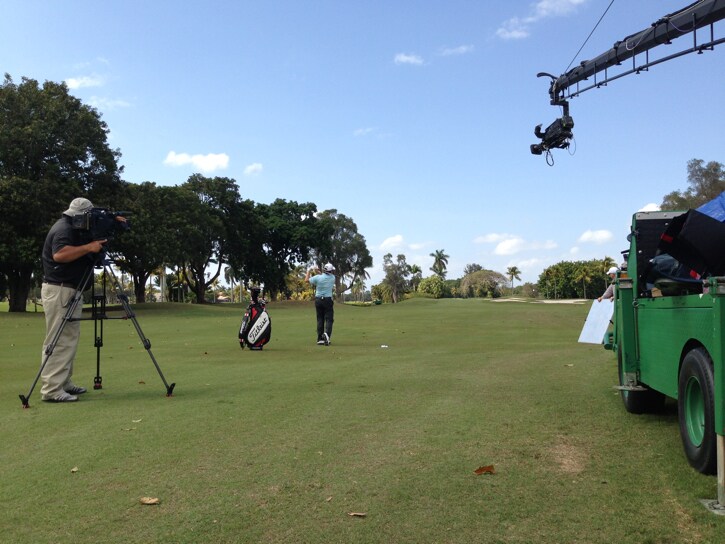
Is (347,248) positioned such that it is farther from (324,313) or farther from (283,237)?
(324,313)

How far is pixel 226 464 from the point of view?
4.84 m

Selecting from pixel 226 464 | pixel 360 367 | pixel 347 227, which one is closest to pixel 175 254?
pixel 360 367

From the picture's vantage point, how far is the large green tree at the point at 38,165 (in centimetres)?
3409

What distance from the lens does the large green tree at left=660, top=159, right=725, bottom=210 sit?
87.6m

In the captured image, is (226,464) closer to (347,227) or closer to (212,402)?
(212,402)

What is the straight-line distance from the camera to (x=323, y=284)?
A: 16.1 meters

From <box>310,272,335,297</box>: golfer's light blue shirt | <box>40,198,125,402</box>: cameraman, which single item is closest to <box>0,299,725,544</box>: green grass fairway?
<box>40,198,125,402</box>: cameraman

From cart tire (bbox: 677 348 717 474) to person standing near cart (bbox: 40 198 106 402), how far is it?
20.2 ft

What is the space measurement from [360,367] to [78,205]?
16.8ft

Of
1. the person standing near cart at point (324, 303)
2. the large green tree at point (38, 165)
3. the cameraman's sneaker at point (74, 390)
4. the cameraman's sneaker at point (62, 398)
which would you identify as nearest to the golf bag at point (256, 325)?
the person standing near cart at point (324, 303)

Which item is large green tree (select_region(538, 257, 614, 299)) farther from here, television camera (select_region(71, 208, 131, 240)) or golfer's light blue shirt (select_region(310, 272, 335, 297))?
television camera (select_region(71, 208, 131, 240))

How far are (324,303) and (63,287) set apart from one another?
859 centimetres

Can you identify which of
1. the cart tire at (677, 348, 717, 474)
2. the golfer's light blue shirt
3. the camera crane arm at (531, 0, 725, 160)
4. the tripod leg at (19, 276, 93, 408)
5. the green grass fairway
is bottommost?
the green grass fairway

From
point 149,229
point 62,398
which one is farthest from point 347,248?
point 62,398
